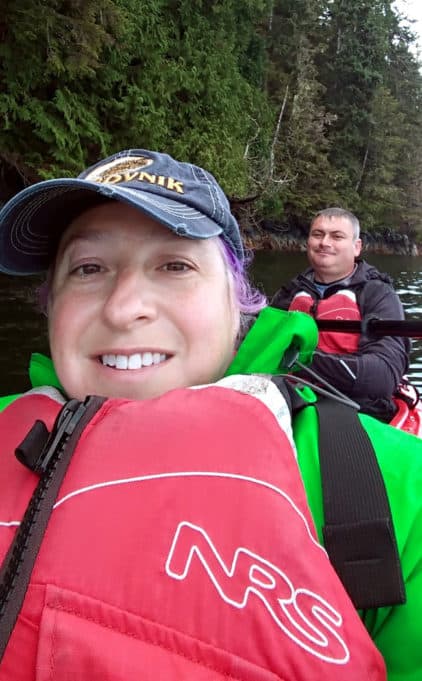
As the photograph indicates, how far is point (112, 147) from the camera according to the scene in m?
13.4

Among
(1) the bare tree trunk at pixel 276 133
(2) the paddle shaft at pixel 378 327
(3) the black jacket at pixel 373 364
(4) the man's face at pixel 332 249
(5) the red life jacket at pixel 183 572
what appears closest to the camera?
(5) the red life jacket at pixel 183 572

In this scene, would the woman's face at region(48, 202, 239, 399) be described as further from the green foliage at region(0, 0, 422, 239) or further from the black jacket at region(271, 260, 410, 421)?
the green foliage at region(0, 0, 422, 239)

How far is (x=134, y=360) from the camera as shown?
1089 mm

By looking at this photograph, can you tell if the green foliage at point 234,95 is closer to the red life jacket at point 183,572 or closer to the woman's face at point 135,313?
the woman's face at point 135,313

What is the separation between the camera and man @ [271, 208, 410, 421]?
124 inches

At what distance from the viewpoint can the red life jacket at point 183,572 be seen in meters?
0.62

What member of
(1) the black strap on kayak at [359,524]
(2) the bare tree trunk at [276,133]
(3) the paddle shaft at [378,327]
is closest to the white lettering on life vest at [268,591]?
(1) the black strap on kayak at [359,524]

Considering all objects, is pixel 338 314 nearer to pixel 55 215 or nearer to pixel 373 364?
pixel 373 364

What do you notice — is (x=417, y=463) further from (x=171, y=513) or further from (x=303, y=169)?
(x=303, y=169)

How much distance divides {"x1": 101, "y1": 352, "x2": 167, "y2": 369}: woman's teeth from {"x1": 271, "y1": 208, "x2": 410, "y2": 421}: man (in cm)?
210

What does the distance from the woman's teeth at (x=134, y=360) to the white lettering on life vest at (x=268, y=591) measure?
17.5 inches

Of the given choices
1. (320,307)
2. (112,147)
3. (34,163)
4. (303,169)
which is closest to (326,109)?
(303,169)

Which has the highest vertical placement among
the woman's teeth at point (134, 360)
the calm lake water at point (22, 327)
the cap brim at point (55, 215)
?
the cap brim at point (55, 215)

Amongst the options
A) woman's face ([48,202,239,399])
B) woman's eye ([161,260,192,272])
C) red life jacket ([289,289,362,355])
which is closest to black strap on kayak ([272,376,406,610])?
woman's face ([48,202,239,399])
